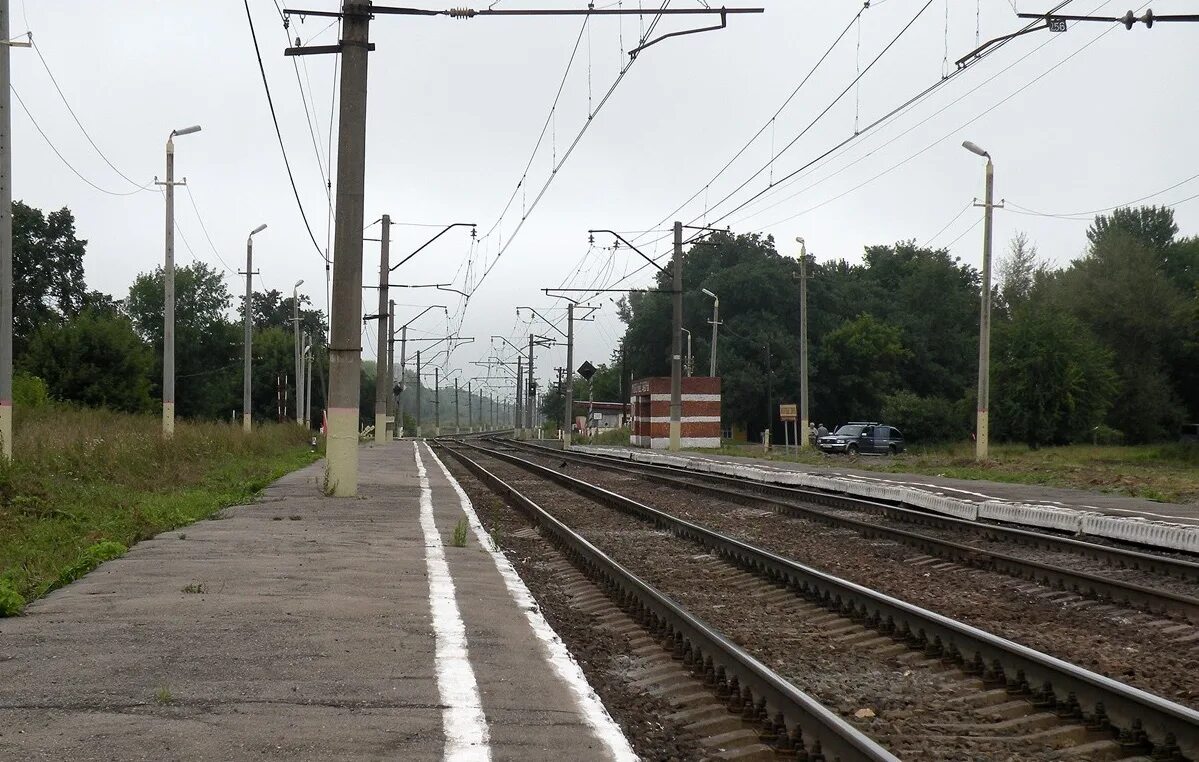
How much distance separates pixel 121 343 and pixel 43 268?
19636 millimetres

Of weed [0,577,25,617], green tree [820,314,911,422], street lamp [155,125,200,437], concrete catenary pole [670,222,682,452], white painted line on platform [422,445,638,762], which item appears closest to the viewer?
white painted line on platform [422,445,638,762]

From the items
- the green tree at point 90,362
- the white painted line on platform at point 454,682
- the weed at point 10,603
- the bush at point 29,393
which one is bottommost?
the white painted line on platform at point 454,682

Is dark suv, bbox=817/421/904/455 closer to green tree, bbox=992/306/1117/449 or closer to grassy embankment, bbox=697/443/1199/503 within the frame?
grassy embankment, bbox=697/443/1199/503

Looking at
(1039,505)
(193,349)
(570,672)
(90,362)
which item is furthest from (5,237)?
(193,349)

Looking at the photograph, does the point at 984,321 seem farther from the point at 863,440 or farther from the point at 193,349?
the point at 193,349

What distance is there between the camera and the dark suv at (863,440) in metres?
55.5

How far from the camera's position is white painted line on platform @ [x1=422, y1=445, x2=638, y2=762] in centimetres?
576

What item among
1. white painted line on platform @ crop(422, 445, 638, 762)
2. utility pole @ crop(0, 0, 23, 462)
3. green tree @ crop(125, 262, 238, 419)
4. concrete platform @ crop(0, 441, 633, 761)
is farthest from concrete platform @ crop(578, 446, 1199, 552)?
green tree @ crop(125, 262, 238, 419)

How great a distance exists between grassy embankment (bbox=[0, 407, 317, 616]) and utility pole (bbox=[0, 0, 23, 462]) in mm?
967

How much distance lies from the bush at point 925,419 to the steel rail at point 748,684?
70.0 meters

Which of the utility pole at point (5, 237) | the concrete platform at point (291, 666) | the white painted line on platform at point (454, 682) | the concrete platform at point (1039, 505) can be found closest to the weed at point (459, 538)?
the concrete platform at point (291, 666)

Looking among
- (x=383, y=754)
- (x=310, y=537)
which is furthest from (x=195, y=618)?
(x=310, y=537)

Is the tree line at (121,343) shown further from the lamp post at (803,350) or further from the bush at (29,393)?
the lamp post at (803,350)

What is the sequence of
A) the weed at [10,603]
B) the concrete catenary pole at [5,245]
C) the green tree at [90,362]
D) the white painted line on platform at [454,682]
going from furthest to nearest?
1. the green tree at [90,362]
2. the concrete catenary pole at [5,245]
3. the weed at [10,603]
4. the white painted line on platform at [454,682]
